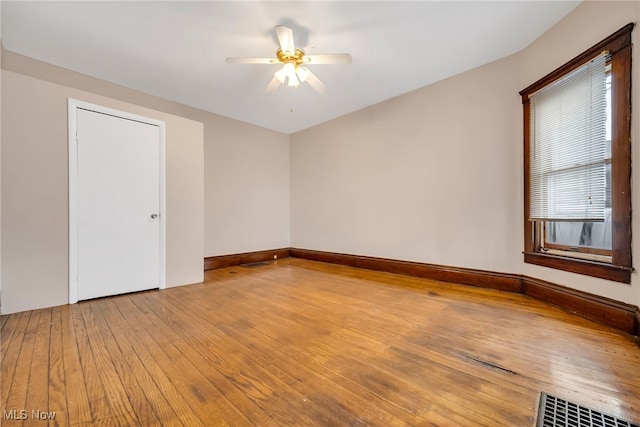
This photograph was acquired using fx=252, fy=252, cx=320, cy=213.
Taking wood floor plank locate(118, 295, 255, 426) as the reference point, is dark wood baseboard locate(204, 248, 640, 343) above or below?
above

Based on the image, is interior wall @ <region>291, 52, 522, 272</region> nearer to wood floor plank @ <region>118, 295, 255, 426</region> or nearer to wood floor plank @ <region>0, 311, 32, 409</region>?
wood floor plank @ <region>118, 295, 255, 426</region>

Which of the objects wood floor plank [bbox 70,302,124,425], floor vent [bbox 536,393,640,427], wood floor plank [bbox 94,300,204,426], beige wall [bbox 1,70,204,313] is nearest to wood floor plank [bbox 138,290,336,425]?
wood floor plank [bbox 94,300,204,426]

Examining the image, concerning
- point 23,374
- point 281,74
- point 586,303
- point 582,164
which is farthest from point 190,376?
point 582,164

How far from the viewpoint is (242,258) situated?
495cm

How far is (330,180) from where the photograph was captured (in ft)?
16.6

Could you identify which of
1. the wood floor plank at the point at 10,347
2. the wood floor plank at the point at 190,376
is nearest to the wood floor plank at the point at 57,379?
the wood floor plank at the point at 10,347

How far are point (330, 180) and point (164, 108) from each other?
306 cm

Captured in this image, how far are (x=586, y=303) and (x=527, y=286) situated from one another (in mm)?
606

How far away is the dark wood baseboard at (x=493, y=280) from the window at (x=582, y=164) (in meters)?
0.23

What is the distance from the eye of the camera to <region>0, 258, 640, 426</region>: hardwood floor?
3.92ft

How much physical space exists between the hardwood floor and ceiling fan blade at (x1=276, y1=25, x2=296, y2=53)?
263 cm

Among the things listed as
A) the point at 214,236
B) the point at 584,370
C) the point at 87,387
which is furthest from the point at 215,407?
the point at 214,236

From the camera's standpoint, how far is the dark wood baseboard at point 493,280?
2.02 metres

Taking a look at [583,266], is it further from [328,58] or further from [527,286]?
[328,58]
